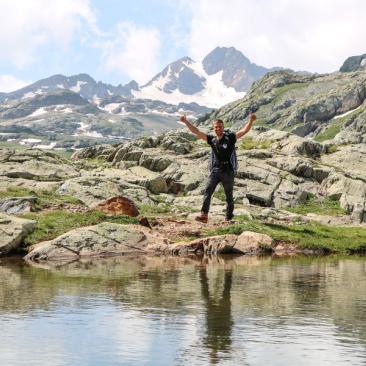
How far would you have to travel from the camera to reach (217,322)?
10.6 m

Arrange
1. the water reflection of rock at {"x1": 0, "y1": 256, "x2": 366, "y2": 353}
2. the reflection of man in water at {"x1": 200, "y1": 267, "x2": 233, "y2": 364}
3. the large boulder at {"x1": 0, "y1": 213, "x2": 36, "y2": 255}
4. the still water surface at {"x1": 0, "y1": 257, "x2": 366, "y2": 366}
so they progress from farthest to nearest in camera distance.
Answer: the large boulder at {"x1": 0, "y1": 213, "x2": 36, "y2": 255} → the water reflection of rock at {"x1": 0, "y1": 256, "x2": 366, "y2": 353} → the reflection of man in water at {"x1": 200, "y1": 267, "x2": 233, "y2": 364} → the still water surface at {"x1": 0, "y1": 257, "x2": 366, "y2": 366}

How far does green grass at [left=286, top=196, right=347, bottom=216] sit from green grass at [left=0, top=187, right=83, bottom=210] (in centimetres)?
1748

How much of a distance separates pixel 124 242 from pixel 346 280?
10117 millimetres

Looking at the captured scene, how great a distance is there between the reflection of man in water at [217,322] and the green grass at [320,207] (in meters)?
32.8

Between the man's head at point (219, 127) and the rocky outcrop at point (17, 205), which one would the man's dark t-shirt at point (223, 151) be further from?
the rocky outcrop at point (17, 205)

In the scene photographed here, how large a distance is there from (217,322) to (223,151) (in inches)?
563

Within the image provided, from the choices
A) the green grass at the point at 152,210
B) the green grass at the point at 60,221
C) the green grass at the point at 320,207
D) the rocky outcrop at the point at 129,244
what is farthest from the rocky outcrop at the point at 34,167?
the rocky outcrop at the point at 129,244

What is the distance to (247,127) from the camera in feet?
75.8

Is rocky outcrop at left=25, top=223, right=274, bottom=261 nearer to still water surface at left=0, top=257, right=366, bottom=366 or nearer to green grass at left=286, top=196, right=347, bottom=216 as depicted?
A: still water surface at left=0, top=257, right=366, bottom=366

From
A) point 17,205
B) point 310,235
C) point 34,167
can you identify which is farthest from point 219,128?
point 34,167

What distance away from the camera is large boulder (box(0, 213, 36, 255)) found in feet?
76.1

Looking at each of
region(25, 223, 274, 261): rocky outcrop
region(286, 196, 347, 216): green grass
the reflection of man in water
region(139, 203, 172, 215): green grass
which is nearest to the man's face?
region(25, 223, 274, 261): rocky outcrop

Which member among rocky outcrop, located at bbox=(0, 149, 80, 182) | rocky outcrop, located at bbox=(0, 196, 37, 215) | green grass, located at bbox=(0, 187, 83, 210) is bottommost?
rocky outcrop, located at bbox=(0, 196, 37, 215)

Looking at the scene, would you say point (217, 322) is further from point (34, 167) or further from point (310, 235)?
point (34, 167)
